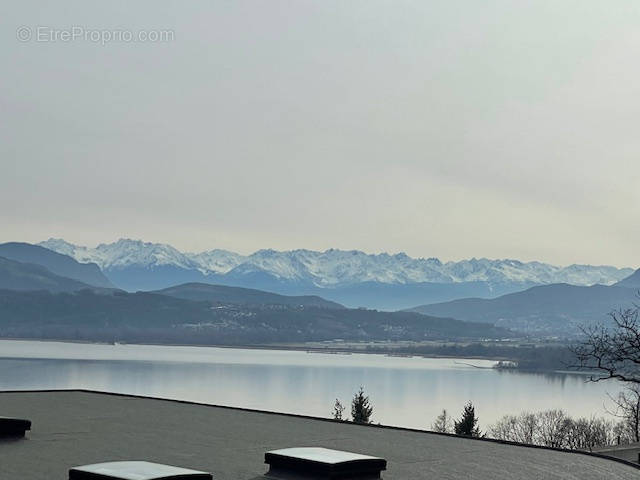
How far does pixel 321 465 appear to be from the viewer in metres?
11.6

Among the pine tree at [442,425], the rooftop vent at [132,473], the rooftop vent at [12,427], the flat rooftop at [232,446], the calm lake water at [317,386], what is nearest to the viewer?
the rooftop vent at [132,473]

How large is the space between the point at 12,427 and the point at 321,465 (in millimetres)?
6495

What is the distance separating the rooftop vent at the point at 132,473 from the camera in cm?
977

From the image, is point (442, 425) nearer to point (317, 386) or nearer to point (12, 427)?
point (317, 386)

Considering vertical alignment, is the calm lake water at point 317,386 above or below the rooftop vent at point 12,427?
below

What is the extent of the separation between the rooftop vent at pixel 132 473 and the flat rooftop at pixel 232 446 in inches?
61.9

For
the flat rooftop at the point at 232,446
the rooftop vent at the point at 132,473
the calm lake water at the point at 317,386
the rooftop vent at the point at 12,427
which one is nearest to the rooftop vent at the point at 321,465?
the flat rooftop at the point at 232,446

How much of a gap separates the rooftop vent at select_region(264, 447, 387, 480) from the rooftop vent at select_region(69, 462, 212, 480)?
1.79m

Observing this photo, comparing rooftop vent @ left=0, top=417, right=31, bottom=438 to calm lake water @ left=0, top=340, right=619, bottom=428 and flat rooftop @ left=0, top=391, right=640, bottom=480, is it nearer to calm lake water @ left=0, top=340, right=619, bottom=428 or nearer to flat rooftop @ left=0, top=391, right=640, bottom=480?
flat rooftop @ left=0, top=391, right=640, bottom=480

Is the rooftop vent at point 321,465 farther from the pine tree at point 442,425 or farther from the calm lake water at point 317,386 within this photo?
the calm lake water at point 317,386

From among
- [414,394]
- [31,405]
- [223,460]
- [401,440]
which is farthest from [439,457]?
[414,394]

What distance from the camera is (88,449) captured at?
14.8m

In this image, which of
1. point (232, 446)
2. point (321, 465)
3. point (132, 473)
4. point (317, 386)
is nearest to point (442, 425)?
point (317, 386)

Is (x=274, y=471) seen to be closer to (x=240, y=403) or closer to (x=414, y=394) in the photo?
(x=240, y=403)
